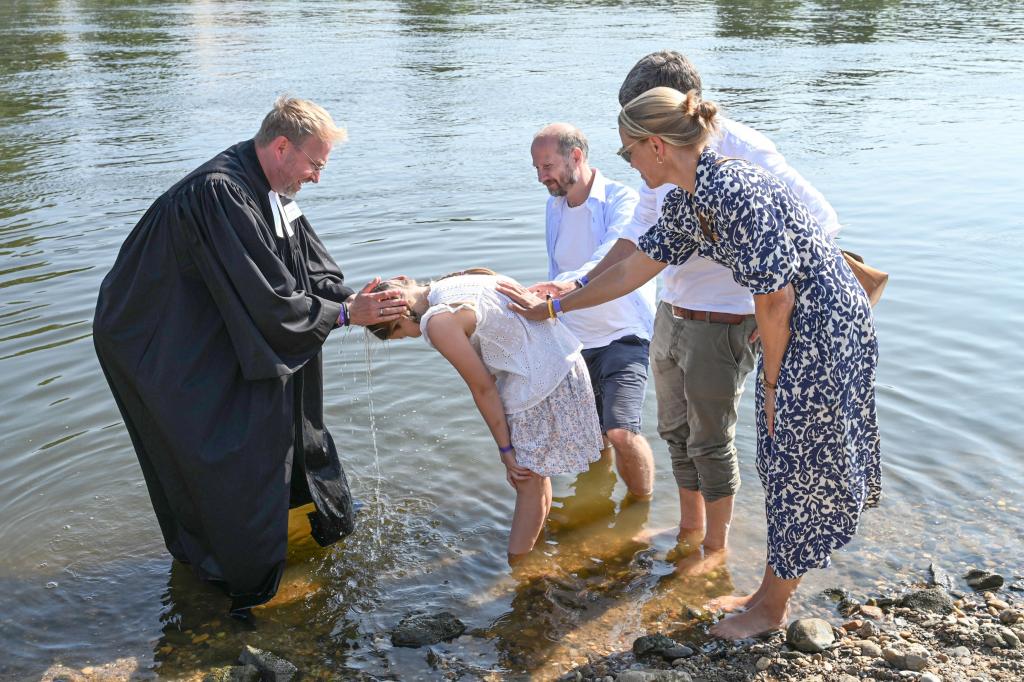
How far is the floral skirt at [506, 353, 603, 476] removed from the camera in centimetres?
510

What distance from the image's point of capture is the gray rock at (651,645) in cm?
459

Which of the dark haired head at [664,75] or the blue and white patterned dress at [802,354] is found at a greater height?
the dark haired head at [664,75]

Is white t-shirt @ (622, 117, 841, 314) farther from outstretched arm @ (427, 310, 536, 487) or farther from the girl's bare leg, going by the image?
the girl's bare leg

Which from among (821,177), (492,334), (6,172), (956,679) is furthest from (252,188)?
(6,172)

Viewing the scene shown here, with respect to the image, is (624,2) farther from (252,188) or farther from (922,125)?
(252,188)

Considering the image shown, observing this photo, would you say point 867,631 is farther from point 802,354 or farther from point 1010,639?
point 802,354

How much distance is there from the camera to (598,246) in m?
6.01

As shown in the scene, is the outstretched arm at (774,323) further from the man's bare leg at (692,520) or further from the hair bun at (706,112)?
the man's bare leg at (692,520)

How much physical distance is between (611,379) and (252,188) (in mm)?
2260

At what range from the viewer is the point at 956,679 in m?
4.21

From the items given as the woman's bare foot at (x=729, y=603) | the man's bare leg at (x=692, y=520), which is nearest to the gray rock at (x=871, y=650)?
the woman's bare foot at (x=729, y=603)

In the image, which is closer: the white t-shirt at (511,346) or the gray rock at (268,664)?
the gray rock at (268,664)

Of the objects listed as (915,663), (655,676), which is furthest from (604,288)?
(915,663)

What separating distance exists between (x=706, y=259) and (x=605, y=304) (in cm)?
136
